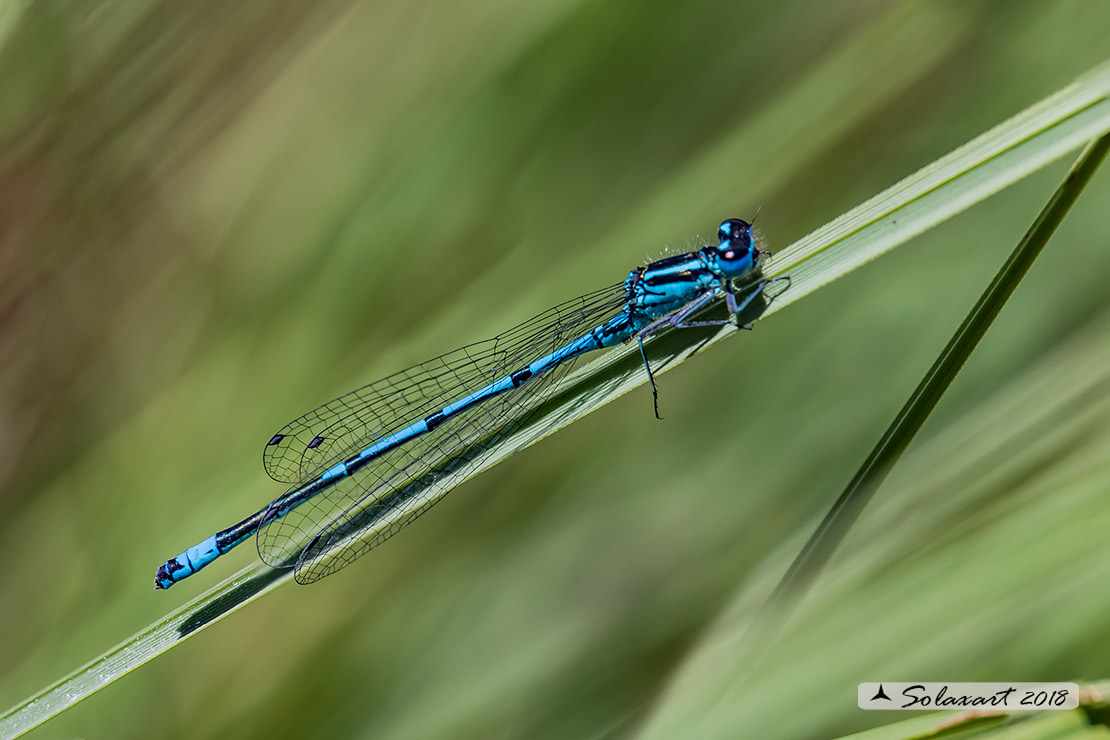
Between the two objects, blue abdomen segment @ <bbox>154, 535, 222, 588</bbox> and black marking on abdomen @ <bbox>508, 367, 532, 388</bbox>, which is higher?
black marking on abdomen @ <bbox>508, 367, 532, 388</bbox>

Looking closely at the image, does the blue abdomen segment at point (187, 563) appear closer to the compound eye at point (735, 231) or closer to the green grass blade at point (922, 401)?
the green grass blade at point (922, 401)

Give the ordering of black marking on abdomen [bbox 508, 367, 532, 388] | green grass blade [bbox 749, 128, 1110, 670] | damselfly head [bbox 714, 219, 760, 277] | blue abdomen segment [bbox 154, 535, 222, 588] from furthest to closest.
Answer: black marking on abdomen [bbox 508, 367, 532, 388] → blue abdomen segment [bbox 154, 535, 222, 588] → damselfly head [bbox 714, 219, 760, 277] → green grass blade [bbox 749, 128, 1110, 670]

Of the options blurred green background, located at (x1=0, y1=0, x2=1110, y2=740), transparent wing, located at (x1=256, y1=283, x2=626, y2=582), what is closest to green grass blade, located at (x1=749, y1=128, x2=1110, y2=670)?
blurred green background, located at (x1=0, y1=0, x2=1110, y2=740)

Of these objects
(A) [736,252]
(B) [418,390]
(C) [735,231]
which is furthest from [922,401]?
(B) [418,390]

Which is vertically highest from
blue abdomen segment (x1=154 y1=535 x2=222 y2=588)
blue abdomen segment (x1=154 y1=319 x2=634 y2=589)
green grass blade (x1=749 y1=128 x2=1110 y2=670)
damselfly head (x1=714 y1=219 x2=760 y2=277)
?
blue abdomen segment (x1=154 y1=319 x2=634 y2=589)

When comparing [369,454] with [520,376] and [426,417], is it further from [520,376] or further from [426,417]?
[520,376]

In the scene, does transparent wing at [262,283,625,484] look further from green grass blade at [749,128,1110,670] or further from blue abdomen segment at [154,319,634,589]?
green grass blade at [749,128,1110,670]

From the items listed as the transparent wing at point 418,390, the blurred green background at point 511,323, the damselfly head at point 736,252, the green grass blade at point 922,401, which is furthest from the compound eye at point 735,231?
the green grass blade at point 922,401
